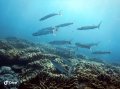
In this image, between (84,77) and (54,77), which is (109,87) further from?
(54,77)

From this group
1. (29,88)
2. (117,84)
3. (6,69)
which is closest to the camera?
(29,88)

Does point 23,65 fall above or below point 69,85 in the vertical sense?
above

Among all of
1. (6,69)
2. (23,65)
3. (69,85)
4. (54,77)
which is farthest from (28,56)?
(69,85)

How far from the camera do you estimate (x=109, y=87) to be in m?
6.46

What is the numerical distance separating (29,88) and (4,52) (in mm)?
3864

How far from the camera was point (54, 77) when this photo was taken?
259 inches

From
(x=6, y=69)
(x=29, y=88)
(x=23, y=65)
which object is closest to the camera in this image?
(x=29, y=88)

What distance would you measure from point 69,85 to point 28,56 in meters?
3.66

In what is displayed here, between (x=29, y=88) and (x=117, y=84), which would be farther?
(x=117, y=84)

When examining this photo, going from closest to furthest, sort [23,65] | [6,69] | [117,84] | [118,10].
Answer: [117,84]
[6,69]
[23,65]
[118,10]

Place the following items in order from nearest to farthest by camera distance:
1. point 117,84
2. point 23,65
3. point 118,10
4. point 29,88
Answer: point 29,88 < point 117,84 < point 23,65 < point 118,10

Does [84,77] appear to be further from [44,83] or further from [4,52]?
[4,52]

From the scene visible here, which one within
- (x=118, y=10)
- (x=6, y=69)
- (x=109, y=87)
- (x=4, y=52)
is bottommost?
(x=109, y=87)

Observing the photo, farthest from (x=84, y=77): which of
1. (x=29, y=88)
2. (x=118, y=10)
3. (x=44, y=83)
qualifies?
(x=118, y=10)
